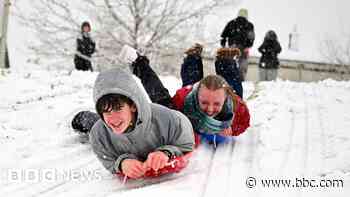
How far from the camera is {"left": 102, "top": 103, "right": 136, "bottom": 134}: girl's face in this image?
2.61 m

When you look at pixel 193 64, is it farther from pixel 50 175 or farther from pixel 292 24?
pixel 292 24

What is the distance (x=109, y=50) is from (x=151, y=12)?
2087mm

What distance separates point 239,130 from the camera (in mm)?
3926

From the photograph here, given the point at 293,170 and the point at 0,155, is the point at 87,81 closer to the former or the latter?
the point at 0,155

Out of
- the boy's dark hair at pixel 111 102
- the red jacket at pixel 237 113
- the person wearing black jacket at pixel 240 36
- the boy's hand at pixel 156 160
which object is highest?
the person wearing black jacket at pixel 240 36

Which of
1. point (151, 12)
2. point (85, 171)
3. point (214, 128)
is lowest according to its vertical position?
point (85, 171)

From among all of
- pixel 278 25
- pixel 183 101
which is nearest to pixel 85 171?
pixel 183 101

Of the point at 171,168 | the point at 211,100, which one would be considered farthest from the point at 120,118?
the point at 211,100

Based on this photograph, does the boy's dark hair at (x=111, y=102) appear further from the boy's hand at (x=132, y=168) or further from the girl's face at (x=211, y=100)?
the girl's face at (x=211, y=100)

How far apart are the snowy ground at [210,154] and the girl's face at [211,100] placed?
34cm

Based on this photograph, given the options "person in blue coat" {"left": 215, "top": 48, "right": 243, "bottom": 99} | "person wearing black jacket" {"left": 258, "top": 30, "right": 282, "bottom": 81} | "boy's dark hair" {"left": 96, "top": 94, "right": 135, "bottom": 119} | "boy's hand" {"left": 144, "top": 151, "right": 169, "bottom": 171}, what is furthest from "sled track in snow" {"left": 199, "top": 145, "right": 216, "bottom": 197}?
"person wearing black jacket" {"left": 258, "top": 30, "right": 282, "bottom": 81}

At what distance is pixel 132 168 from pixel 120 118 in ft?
1.15

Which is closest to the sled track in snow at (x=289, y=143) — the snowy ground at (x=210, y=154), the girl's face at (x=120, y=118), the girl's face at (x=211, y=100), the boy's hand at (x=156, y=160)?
the snowy ground at (x=210, y=154)

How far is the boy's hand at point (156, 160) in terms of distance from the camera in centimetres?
272
